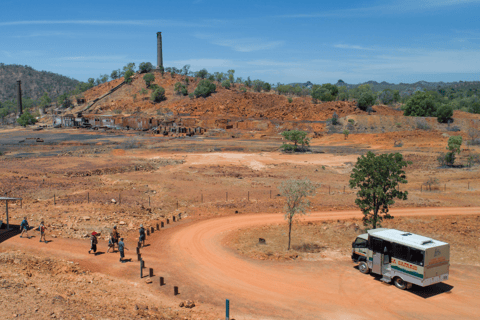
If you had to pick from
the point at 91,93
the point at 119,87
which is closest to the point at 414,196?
the point at 119,87

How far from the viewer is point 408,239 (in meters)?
15.7

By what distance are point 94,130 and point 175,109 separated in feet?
84.2

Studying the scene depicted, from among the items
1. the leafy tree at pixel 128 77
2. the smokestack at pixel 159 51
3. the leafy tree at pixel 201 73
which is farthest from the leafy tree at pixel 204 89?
the leafy tree at pixel 128 77

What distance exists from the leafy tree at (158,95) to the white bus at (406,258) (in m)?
113

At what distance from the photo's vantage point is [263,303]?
1456 cm

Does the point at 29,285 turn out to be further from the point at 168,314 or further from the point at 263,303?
the point at 263,303

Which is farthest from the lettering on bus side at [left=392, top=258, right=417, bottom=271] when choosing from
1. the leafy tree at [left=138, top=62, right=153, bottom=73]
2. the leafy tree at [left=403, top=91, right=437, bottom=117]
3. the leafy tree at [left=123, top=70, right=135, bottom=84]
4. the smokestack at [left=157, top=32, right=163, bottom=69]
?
the leafy tree at [left=138, top=62, right=153, bottom=73]

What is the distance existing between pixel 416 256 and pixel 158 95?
116048mm

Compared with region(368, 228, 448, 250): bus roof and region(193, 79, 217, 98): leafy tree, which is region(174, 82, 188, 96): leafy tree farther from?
region(368, 228, 448, 250): bus roof

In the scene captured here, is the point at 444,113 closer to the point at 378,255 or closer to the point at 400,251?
the point at 378,255

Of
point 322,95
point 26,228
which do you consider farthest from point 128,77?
point 26,228

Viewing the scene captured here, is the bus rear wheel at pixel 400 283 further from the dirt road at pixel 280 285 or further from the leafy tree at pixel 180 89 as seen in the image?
the leafy tree at pixel 180 89

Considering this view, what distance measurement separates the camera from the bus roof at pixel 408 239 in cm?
1508

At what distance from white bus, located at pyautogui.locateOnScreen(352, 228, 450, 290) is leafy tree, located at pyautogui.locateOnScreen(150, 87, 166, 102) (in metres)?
113
